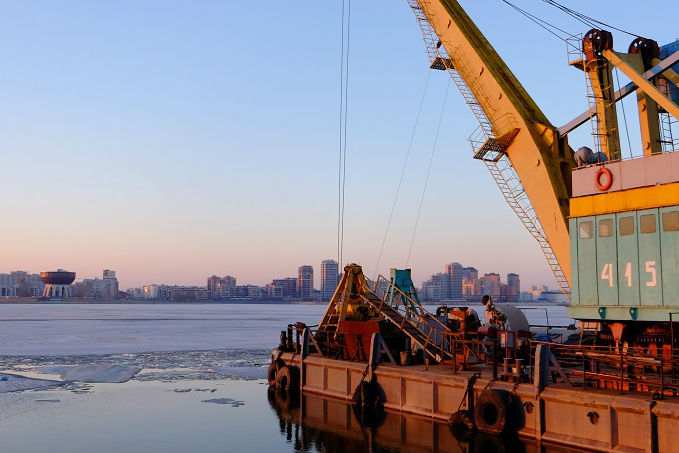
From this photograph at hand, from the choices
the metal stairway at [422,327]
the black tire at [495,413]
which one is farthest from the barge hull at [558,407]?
the metal stairway at [422,327]

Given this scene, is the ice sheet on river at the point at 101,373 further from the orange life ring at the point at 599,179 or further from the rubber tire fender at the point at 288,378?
the orange life ring at the point at 599,179

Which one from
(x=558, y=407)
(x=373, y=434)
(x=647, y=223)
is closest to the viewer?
(x=558, y=407)

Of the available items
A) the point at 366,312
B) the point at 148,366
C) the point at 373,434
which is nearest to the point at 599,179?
the point at 373,434

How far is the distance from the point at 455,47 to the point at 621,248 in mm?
18144

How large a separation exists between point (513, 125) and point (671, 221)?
47.9 ft

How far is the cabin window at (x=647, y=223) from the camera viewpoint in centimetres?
2084

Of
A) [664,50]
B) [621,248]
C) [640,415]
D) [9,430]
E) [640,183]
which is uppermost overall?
[664,50]

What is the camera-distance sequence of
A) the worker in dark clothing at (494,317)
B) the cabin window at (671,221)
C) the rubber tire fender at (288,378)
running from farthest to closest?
the rubber tire fender at (288,378) < the worker in dark clothing at (494,317) < the cabin window at (671,221)

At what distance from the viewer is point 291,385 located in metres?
33.3

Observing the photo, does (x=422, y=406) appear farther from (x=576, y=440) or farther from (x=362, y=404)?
(x=576, y=440)

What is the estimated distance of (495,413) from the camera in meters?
22.0

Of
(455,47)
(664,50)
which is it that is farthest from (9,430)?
(664,50)

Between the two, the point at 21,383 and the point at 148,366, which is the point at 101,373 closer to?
the point at 148,366

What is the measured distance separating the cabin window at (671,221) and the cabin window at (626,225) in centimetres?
115
